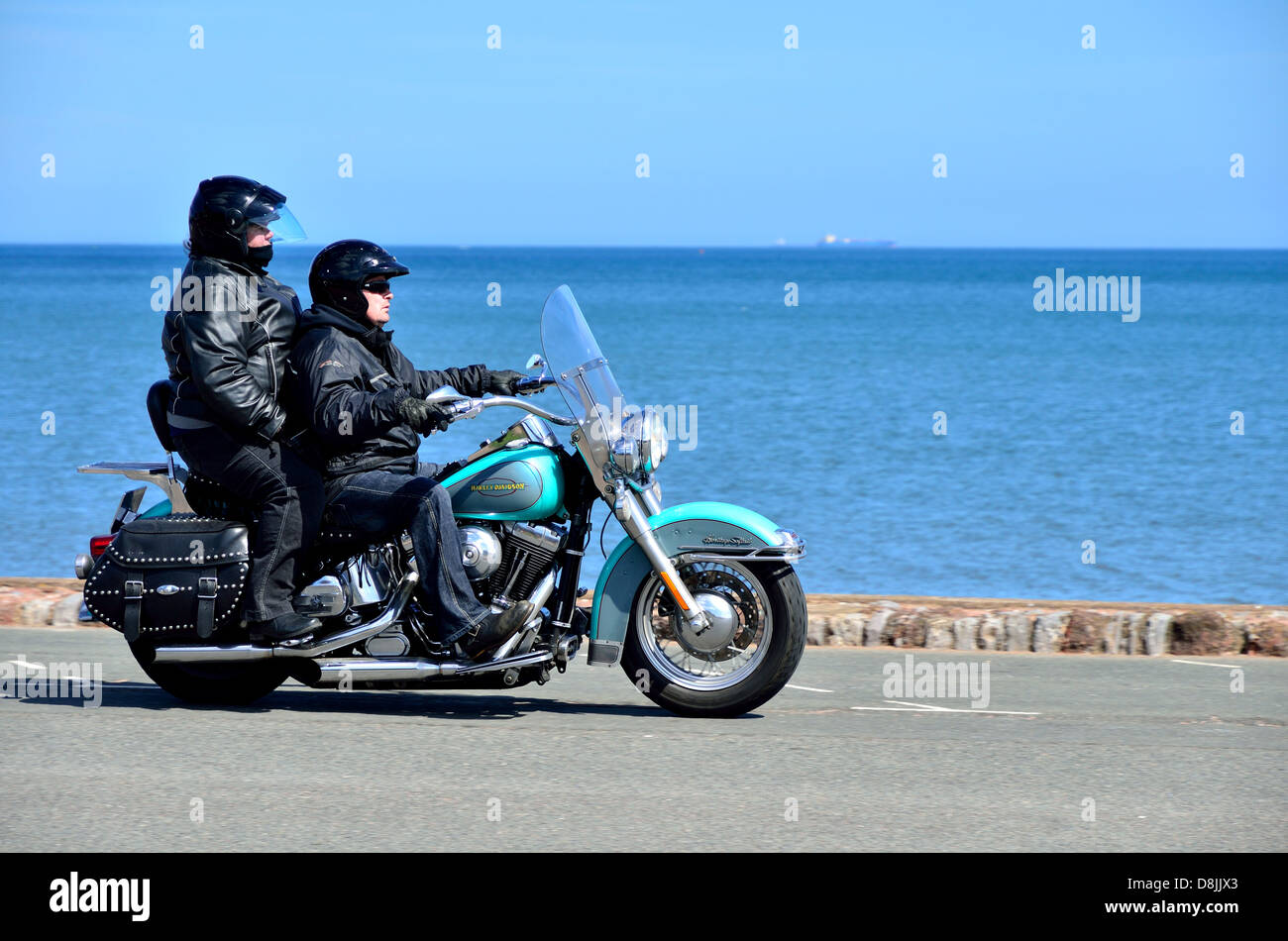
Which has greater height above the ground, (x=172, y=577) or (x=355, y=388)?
(x=355, y=388)

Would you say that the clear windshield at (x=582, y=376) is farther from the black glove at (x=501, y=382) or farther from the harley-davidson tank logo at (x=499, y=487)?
the harley-davidson tank logo at (x=499, y=487)

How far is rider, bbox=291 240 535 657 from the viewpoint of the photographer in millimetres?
6078

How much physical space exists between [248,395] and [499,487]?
1065mm

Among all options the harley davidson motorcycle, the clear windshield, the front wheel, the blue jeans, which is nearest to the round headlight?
the harley davidson motorcycle

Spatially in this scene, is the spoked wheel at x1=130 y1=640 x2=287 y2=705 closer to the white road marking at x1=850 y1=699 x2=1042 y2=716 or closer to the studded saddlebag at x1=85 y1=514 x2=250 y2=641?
the studded saddlebag at x1=85 y1=514 x2=250 y2=641

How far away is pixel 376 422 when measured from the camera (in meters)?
6.01

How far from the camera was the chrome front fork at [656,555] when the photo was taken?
6.28m

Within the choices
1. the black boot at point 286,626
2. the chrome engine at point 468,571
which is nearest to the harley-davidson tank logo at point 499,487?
the chrome engine at point 468,571

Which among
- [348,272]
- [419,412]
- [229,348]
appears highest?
[348,272]

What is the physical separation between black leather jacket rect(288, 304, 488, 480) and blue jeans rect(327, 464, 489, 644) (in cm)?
18

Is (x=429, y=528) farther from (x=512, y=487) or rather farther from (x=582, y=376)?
(x=582, y=376)

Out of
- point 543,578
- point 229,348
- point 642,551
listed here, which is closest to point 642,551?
point 642,551
